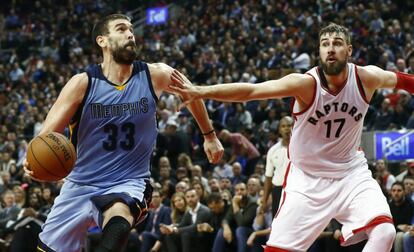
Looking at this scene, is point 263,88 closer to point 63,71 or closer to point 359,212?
point 359,212

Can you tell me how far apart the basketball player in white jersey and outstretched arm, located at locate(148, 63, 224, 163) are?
65cm

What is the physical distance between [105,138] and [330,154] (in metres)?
1.78

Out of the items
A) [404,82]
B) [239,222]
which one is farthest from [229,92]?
[239,222]

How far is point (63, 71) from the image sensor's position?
81.1ft

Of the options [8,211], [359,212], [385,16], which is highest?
[385,16]

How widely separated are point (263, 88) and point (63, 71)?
19487 mm

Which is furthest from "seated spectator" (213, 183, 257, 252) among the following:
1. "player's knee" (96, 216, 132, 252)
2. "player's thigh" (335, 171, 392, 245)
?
"player's knee" (96, 216, 132, 252)

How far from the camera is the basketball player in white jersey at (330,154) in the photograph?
6.16m

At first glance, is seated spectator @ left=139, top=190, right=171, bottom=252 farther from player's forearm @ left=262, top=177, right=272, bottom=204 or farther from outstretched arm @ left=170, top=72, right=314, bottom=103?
outstretched arm @ left=170, top=72, right=314, bottom=103

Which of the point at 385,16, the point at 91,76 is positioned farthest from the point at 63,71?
the point at 91,76

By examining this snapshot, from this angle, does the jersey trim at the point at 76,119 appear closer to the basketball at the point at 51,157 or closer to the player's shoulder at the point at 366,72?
the basketball at the point at 51,157

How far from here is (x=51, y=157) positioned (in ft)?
19.1

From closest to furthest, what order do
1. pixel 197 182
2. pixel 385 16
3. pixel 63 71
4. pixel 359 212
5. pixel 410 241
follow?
pixel 359 212 → pixel 410 241 → pixel 197 182 → pixel 385 16 → pixel 63 71

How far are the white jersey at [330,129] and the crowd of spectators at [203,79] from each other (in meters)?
4.09
